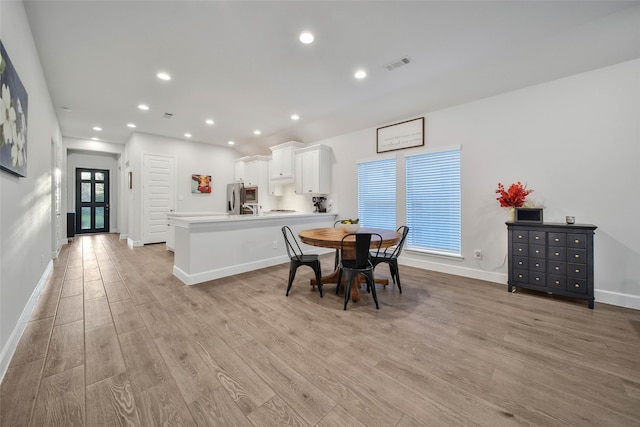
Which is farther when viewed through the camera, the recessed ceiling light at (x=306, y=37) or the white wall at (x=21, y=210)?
the recessed ceiling light at (x=306, y=37)

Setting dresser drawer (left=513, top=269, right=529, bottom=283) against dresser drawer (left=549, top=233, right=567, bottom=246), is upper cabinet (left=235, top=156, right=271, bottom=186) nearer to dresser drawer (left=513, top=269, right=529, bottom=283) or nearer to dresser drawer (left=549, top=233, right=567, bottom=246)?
dresser drawer (left=513, top=269, right=529, bottom=283)

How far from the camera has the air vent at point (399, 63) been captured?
2897 millimetres

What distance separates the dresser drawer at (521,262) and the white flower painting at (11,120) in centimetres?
485

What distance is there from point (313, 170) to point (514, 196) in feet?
11.7

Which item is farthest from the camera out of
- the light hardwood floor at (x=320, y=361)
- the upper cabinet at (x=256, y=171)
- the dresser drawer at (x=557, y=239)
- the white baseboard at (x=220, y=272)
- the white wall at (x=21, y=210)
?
the upper cabinet at (x=256, y=171)

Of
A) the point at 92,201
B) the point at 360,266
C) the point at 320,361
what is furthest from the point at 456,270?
the point at 92,201

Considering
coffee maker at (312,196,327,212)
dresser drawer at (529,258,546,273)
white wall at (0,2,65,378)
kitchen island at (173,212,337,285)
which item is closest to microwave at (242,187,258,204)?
coffee maker at (312,196,327,212)

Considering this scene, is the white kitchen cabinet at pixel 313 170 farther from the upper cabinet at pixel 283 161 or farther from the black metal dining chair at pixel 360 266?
the black metal dining chair at pixel 360 266

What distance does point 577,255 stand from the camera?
2.68 metres

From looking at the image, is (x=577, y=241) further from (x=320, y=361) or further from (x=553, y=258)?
(x=320, y=361)

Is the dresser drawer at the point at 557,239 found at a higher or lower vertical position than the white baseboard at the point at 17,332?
higher

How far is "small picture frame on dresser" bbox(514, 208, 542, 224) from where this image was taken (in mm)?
3016

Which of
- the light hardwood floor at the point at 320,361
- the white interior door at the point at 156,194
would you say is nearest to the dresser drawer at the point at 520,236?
the light hardwood floor at the point at 320,361

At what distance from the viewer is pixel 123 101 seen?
13.7 ft
